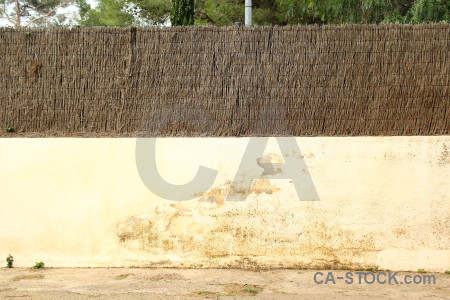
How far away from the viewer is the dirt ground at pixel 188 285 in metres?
5.32

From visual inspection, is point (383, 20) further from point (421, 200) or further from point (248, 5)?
point (421, 200)

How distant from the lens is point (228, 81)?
623 cm

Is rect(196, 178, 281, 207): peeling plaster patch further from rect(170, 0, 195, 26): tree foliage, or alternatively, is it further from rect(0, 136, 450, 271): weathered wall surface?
rect(170, 0, 195, 26): tree foliage

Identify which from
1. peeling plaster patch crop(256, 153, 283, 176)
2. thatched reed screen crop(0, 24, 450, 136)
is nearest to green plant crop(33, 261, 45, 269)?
thatched reed screen crop(0, 24, 450, 136)

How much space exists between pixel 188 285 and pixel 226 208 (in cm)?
93

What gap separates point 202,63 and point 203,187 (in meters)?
1.34

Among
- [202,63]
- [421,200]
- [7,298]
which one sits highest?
[202,63]

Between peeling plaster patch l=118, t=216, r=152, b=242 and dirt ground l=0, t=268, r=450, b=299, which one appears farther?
peeling plaster patch l=118, t=216, r=152, b=242

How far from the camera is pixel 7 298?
205 inches

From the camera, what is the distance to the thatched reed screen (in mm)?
6141

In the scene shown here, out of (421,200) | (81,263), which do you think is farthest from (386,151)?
(81,263)

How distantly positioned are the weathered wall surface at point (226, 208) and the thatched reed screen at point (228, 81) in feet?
0.75

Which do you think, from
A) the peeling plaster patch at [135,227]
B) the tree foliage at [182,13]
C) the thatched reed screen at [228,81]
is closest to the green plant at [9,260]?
the peeling plaster patch at [135,227]

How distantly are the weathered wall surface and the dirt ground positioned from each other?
17cm
